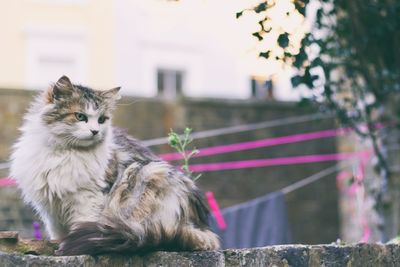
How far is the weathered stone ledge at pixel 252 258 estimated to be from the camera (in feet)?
8.64

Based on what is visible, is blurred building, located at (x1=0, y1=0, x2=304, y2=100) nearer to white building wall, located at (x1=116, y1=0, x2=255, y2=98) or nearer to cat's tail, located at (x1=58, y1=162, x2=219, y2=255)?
white building wall, located at (x1=116, y1=0, x2=255, y2=98)

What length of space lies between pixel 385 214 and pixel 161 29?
978 cm

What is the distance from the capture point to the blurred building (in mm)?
15461

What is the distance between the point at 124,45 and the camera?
15.8 m

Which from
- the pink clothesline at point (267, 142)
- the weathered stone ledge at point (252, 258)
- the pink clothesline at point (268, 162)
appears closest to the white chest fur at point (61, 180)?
the weathered stone ledge at point (252, 258)

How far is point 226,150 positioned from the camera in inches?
360

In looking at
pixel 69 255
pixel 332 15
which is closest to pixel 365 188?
pixel 332 15

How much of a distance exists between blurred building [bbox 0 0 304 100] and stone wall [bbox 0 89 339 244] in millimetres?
5577

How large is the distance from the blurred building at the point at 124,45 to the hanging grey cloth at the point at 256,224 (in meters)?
8.95

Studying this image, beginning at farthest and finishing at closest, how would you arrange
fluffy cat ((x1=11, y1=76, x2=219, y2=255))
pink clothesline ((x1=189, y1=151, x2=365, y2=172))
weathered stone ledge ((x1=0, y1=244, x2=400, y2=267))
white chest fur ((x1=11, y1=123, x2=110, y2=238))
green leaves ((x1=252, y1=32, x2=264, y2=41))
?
1. pink clothesline ((x1=189, y1=151, x2=365, y2=172))
2. green leaves ((x1=252, y1=32, x2=264, y2=41))
3. white chest fur ((x1=11, y1=123, x2=110, y2=238))
4. fluffy cat ((x1=11, y1=76, x2=219, y2=255))
5. weathered stone ledge ((x1=0, y1=244, x2=400, y2=267))

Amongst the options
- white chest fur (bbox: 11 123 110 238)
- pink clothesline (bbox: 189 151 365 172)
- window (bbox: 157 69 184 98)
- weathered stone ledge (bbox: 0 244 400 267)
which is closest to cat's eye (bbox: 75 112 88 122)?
white chest fur (bbox: 11 123 110 238)

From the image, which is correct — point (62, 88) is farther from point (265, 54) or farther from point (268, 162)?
point (268, 162)

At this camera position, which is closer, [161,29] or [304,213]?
[304,213]

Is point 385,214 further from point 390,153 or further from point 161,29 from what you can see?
point 161,29
